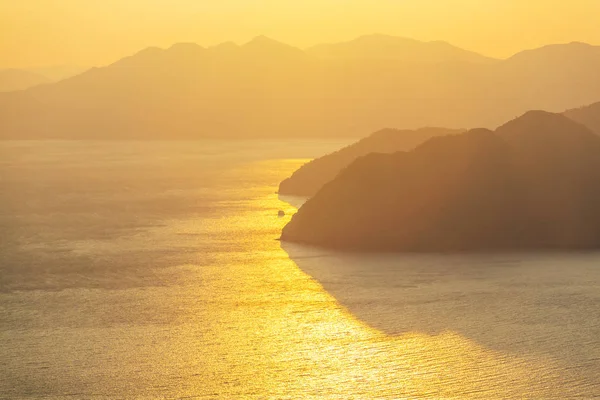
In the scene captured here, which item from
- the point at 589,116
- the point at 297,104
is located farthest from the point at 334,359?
the point at 297,104

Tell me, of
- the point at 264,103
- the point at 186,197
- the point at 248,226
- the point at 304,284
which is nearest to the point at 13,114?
the point at 264,103

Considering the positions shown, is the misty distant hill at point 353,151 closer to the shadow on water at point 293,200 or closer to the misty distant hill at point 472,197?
the shadow on water at point 293,200

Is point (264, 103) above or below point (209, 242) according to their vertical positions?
above

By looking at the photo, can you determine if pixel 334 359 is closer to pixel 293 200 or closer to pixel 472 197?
pixel 472 197

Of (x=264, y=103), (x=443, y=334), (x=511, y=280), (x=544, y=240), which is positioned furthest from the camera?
(x=264, y=103)

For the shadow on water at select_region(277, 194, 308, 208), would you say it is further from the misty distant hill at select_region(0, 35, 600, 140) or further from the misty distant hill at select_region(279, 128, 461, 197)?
the misty distant hill at select_region(0, 35, 600, 140)

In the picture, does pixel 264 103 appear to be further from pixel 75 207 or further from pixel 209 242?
pixel 209 242

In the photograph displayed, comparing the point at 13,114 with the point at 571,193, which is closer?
the point at 571,193
